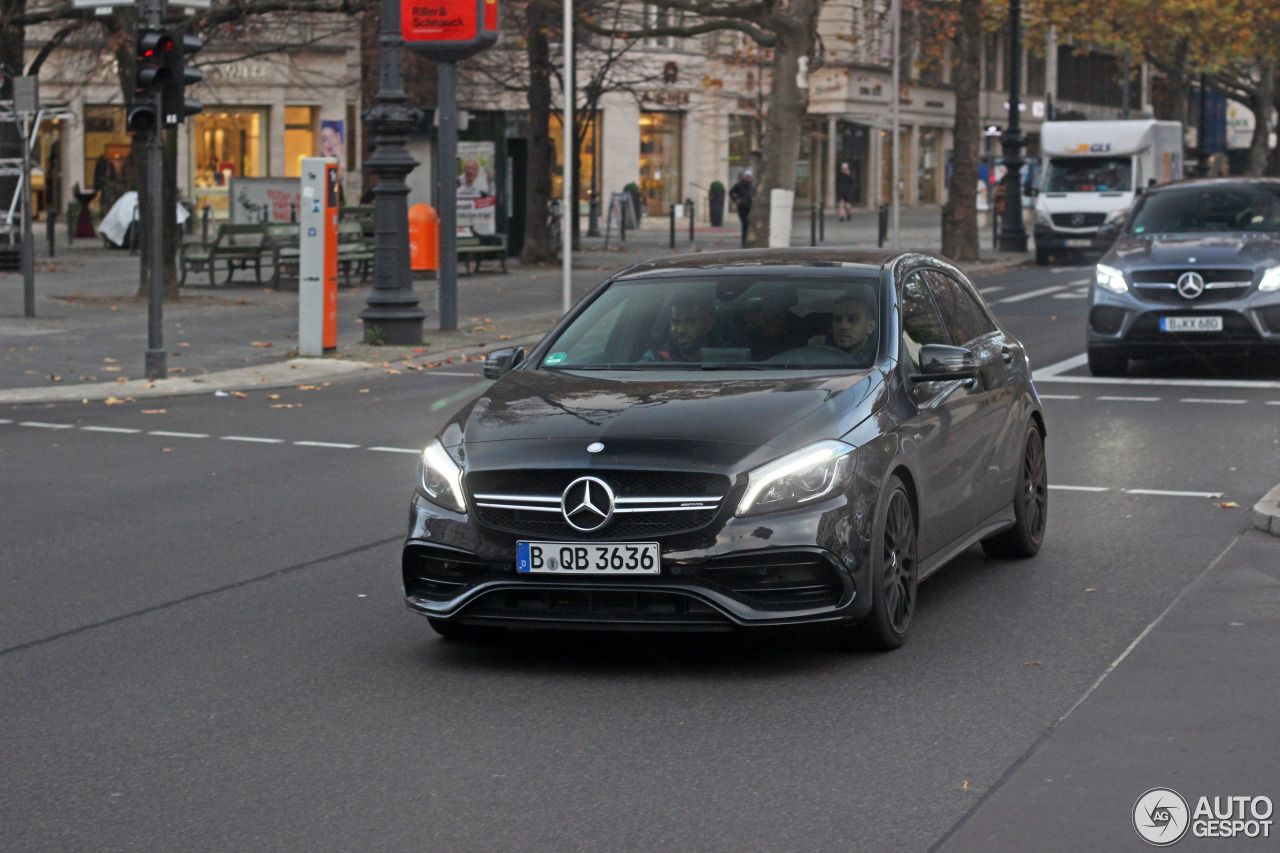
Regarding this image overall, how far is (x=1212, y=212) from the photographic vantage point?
17516 millimetres

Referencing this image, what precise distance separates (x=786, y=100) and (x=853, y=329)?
855 inches

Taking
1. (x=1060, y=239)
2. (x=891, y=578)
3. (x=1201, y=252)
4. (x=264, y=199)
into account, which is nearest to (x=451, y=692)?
(x=891, y=578)

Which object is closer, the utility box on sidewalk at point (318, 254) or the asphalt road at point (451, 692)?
the asphalt road at point (451, 692)

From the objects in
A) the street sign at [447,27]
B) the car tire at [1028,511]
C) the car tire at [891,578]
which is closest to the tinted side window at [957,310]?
the car tire at [1028,511]

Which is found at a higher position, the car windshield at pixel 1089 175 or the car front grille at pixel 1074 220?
the car windshield at pixel 1089 175

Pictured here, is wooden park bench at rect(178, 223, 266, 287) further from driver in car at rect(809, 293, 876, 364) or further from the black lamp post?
driver in car at rect(809, 293, 876, 364)

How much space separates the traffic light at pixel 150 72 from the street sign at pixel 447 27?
448cm

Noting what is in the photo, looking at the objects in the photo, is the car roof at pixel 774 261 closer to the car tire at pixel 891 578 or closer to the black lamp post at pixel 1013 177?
the car tire at pixel 891 578

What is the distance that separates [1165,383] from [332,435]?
7.43 metres

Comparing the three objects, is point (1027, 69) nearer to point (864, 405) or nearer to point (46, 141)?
point (46, 141)

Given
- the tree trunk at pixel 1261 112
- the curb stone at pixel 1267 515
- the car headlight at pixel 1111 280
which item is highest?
the tree trunk at pixel 1261 112

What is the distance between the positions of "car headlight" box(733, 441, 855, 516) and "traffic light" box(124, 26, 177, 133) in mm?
11904

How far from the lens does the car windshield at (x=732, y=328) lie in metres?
7.42

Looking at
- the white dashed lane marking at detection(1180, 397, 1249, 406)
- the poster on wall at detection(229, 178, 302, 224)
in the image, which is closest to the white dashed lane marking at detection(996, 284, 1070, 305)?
the white dashed lane marking at detection(1180, 397, 1249, 406)
